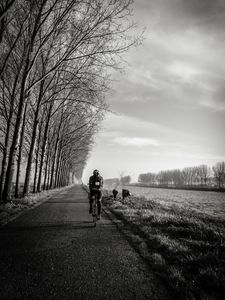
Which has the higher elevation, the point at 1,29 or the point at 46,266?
the point at 1,29

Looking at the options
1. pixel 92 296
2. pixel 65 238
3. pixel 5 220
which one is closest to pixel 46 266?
pixel 92 296

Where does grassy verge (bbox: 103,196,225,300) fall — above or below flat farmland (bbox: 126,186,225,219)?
above

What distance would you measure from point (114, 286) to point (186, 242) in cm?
335

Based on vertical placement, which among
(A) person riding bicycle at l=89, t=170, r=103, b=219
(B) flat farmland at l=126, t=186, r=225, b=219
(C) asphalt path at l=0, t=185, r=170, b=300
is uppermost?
(A) person riding bicycle at l=89, t=170, r=103, b=219

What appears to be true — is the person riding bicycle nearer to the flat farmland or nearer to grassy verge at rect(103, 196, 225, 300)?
grassy verge at rect(103, 196, 225, 300)

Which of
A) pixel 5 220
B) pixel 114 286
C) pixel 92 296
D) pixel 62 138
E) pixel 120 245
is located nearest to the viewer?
pixel 92 296

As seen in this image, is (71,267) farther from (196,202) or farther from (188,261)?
(196,202)

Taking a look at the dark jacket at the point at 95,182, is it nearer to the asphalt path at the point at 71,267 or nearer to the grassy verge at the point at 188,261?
the grassy verge at the point at 188,261

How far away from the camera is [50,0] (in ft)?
33.3

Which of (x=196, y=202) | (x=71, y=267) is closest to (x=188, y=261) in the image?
(x=71, y=267)

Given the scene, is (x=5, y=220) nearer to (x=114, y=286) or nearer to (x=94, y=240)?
(x=94, y=240)

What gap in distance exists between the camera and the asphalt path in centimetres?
329

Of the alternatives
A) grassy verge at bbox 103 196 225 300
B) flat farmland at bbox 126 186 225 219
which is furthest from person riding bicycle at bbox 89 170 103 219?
flat farmland at bbox 126 186 225 219

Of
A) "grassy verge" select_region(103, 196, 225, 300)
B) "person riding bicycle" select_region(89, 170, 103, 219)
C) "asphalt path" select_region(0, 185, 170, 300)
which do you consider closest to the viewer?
"asphalt path" select_region(0, 185, 170, 300)
